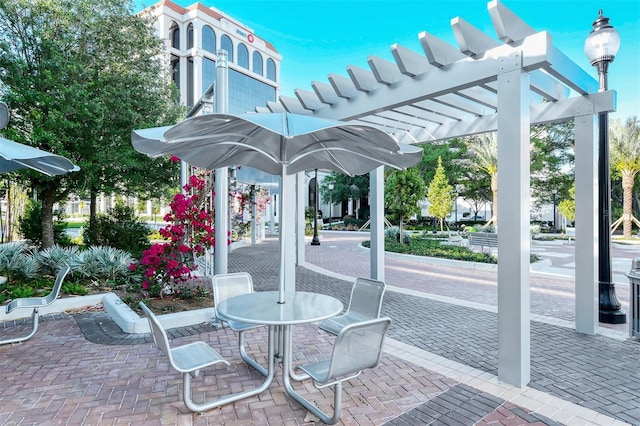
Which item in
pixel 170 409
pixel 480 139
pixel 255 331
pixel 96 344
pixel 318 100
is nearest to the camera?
pixel 170 409

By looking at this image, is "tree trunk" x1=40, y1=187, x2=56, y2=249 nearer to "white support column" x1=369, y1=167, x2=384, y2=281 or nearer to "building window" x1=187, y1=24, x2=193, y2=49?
"white support column" x1=369, y1=167, x2=384, y2=281

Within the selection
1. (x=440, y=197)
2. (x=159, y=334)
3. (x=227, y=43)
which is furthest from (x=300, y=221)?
(x=227, y=43)

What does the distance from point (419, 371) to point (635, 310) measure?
3127 millimetres

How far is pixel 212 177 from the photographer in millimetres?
7098

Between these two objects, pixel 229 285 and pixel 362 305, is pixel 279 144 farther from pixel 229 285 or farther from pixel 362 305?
pixel 362 305

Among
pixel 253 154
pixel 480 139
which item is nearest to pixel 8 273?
pixel 253 154

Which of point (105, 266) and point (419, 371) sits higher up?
point (105, 266)

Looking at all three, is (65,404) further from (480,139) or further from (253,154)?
(480,139)

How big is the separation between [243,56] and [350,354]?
177 feet

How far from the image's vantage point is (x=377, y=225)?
6656mm

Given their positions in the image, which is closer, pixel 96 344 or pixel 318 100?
pixel 96 344

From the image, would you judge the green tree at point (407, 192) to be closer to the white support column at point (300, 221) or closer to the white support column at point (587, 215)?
the white support column at point (300, 221)

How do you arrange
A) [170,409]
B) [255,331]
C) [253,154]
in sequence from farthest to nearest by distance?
[255,331]
[253,154]
[170,409]

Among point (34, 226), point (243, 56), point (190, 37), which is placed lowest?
point (34, 226)
